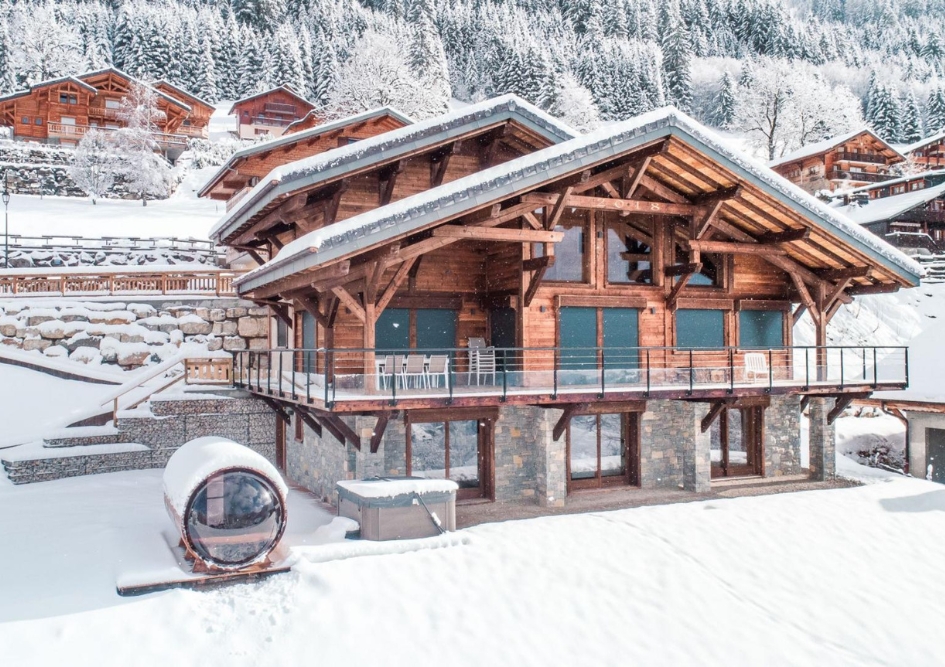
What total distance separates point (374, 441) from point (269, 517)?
127 inches

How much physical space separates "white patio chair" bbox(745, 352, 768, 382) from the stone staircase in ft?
37.1

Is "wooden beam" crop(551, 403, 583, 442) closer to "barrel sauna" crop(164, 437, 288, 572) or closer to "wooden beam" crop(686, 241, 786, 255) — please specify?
"wooden beam" crop(686, 241, 786, 255)

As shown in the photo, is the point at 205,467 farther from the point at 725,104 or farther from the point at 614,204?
the point at 725,104

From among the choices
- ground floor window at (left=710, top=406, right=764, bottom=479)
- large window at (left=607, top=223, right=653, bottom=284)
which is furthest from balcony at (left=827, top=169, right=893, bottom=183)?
large window at (left=607, top=223, right=653, bottom=284)

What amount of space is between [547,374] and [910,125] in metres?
75.2

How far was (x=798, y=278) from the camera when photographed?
1753 centimetres

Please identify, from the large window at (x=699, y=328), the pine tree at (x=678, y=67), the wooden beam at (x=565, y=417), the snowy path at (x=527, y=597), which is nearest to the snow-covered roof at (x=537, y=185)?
the large window at (x=699, y=328)

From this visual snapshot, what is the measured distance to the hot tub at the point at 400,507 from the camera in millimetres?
11195

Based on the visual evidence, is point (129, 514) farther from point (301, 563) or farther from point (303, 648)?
point (303, 648)

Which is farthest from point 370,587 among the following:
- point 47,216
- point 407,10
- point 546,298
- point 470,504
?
point 407,10

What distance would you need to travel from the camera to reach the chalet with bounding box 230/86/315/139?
184 feet

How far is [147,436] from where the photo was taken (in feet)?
55.1

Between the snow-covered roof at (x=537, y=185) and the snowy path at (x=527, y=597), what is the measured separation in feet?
16.0

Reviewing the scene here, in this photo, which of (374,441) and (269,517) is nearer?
(269,517)
